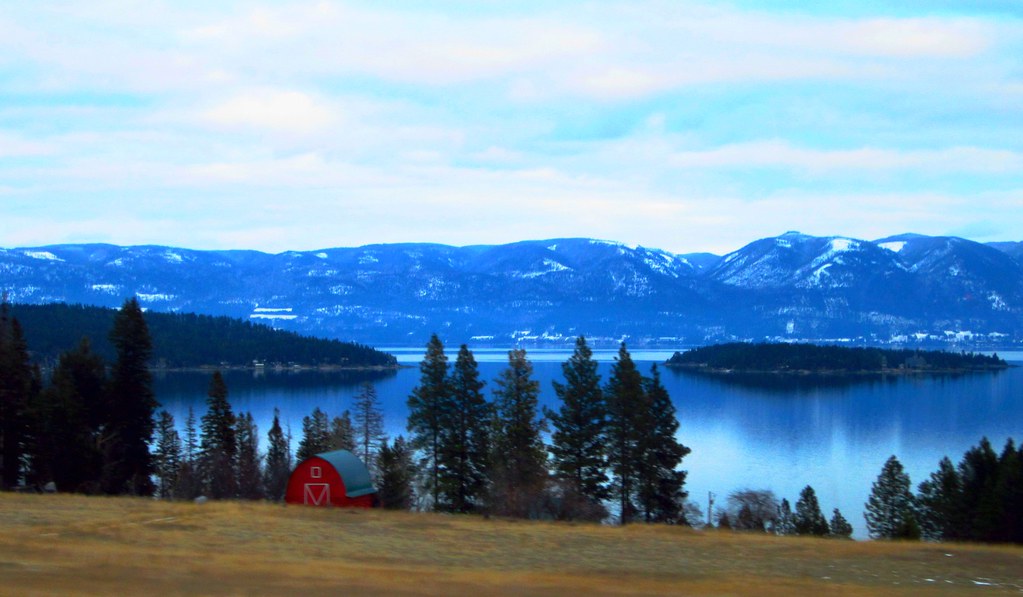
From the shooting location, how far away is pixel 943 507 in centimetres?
3844

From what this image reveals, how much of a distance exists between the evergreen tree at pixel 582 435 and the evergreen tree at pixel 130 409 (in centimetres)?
1619

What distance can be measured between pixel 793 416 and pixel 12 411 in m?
77.7

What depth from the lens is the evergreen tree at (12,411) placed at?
35.0m

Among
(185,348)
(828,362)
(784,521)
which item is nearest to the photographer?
(784,521)

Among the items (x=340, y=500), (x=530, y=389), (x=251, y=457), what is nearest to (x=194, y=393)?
(x=251, y=457)

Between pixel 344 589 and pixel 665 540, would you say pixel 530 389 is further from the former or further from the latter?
pixel 344 589

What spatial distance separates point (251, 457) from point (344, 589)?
36708 mm

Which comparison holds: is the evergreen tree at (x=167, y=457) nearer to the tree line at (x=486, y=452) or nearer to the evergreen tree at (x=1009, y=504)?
the tree line at (x=486, y=452)

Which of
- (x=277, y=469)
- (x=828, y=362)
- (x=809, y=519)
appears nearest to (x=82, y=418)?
(x=277, y=469)

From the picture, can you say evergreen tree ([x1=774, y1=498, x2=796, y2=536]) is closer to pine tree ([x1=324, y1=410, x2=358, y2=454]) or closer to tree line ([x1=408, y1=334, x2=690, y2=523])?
tree line ([x1=408, y1=334, x2=690, y2=523])

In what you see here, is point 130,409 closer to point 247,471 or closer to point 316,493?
point 247,471

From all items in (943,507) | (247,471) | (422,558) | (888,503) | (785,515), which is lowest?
(888,503)

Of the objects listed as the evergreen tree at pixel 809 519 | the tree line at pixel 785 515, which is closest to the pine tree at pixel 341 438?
the tree line at pixel 785 515

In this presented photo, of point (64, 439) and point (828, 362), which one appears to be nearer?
point (64, 439)
